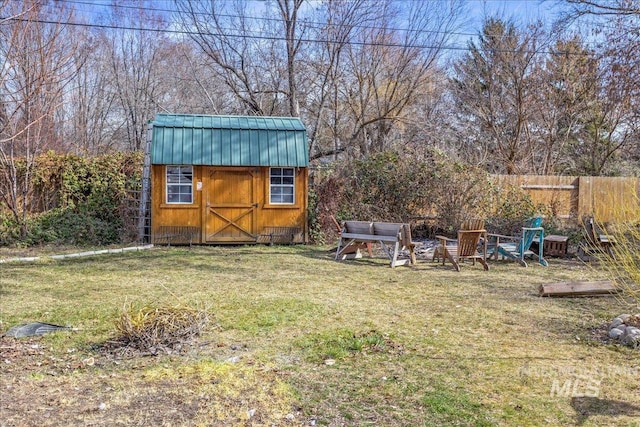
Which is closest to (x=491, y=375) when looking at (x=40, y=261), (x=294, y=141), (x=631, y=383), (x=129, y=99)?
(x=631, y=383)

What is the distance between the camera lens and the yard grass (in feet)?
10.8

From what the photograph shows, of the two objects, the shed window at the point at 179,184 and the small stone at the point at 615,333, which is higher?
the shed window at the point at 179,184

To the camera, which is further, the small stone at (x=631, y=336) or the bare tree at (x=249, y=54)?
the bare tree at (x=249, y=54)

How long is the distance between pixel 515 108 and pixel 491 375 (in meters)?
17.3

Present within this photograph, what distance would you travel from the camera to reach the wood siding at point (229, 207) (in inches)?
469

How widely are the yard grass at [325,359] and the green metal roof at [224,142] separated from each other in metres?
4.72

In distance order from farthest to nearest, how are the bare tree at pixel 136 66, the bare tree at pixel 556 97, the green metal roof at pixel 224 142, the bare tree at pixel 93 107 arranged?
the bare tree at pixel 136 66 → the bare tree at pixel 93 107 → the bare tree at pixel 556 97 → the green metal roof at pixel 224 142

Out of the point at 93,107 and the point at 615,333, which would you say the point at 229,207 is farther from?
the point at 93,107

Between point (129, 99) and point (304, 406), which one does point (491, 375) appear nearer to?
point (304, 406)

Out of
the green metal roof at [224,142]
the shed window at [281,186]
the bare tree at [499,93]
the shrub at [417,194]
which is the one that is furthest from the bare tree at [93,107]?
the bare tree at [499,93]

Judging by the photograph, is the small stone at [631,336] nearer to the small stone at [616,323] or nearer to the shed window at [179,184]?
the small stone at [616,323]

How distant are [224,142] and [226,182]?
3.25 feet

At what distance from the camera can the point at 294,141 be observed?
41.5ft

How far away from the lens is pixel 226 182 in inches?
481
